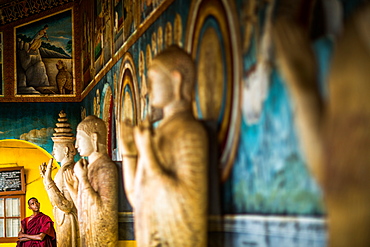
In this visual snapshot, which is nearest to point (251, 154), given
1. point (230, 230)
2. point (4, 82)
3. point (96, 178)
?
point (230, 230)

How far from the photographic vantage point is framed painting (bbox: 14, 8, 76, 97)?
16266mm

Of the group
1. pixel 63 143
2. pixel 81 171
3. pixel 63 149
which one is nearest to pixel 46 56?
pixel 63 143

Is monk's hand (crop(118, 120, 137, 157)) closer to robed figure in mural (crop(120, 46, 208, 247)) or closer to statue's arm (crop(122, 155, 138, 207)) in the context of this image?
statue's arm (crop(122, 155, 138, 207))

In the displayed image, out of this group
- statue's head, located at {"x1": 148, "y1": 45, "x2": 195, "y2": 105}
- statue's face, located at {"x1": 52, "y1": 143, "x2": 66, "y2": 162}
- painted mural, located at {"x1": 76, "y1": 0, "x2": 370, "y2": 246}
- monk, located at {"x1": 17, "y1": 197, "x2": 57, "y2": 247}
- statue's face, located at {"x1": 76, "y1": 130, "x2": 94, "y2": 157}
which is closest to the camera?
painted mural, located at {"x1": 76, "y1": 0, "x2": 370, "y2": 246}

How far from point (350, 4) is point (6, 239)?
15130mm

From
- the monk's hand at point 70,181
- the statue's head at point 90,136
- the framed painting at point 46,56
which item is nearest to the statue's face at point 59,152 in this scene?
the monk's hand at point 70,181

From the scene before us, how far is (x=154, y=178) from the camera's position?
15.2 ft

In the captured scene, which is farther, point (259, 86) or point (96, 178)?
point (96, 178)

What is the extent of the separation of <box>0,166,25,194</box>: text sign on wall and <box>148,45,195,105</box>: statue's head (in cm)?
1278

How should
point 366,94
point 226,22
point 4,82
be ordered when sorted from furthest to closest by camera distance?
point 4,82 < point 226,22 < point 366,94

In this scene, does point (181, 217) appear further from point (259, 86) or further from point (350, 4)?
point (350, 4)

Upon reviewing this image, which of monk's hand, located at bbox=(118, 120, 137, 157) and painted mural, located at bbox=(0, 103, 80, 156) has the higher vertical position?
painted mural, located at bbox=(0, 103, 80, 156)

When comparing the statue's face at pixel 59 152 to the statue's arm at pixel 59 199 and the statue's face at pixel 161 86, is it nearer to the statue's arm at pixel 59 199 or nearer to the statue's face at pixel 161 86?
the statue's arm at pixel 59 199

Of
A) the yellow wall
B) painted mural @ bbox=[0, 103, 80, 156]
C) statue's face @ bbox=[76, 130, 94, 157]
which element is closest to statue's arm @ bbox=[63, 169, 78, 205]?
statue's face @ bbox=[76, 130, 94, 157]
